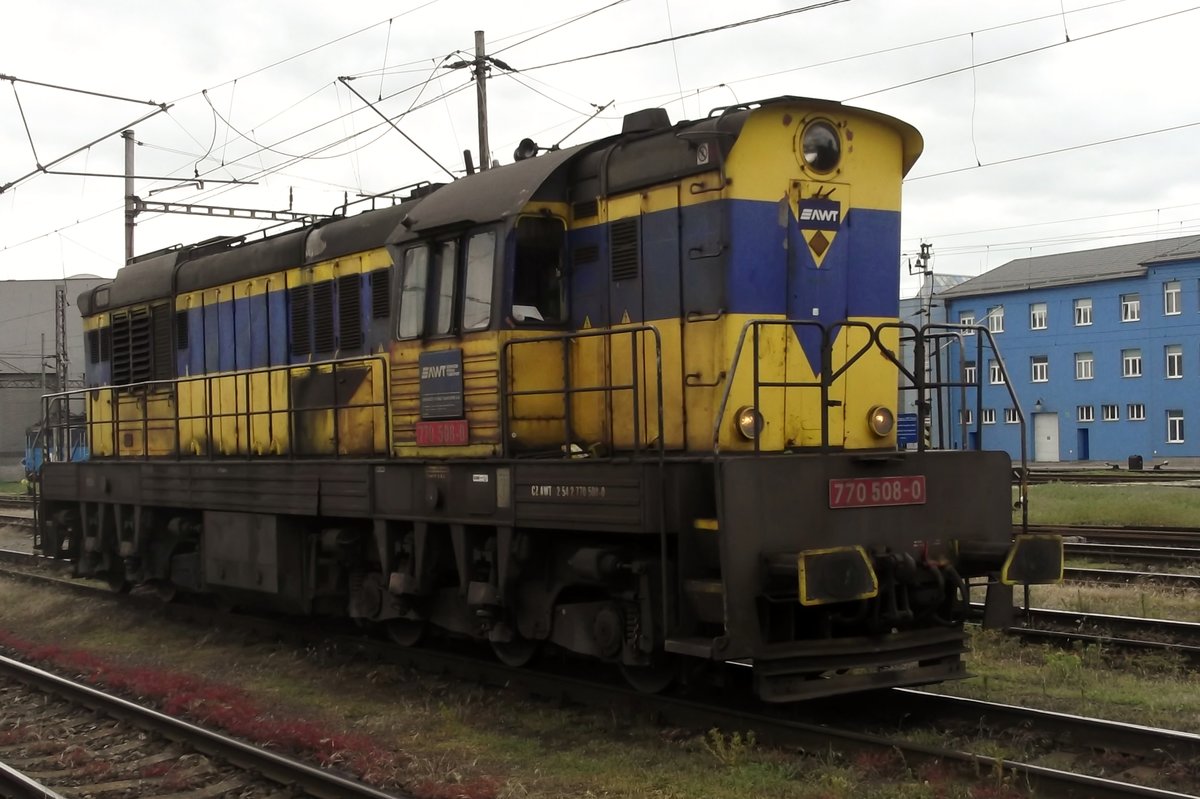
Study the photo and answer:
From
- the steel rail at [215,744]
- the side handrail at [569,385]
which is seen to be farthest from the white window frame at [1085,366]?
the steel rail at [215,744]

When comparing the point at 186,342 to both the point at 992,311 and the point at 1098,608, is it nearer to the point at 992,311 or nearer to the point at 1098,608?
the point at 1098,608

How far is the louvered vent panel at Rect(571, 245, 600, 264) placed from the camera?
8195mm

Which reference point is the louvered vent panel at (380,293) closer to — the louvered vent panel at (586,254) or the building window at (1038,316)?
the louvered vent panel at (586,254)

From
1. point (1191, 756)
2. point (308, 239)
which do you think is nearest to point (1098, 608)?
point (1191, 756)

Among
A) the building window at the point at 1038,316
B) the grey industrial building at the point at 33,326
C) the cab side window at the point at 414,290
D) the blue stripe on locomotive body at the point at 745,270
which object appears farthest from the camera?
the grey industrial building at the point at 33,326

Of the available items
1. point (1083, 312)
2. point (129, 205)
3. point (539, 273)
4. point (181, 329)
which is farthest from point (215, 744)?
point (1083, 312)

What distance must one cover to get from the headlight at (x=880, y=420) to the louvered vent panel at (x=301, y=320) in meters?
5.45

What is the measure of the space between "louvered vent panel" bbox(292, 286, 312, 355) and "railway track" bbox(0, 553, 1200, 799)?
10.9ft

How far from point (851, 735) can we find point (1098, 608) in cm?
612

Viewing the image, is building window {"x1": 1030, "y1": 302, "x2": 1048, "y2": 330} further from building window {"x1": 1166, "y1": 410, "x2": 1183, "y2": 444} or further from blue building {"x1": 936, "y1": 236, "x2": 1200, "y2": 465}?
building window {"x1": 1166, "y1": 410, "x2": 1183, "y2": 444}

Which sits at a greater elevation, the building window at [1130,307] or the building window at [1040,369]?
the building window at [1130,307]

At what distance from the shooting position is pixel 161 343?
13461 mm

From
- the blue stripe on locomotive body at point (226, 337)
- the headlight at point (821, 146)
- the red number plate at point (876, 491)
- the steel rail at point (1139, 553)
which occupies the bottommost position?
the steel rail at point (1139, 553)

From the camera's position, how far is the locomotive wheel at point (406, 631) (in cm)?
988
